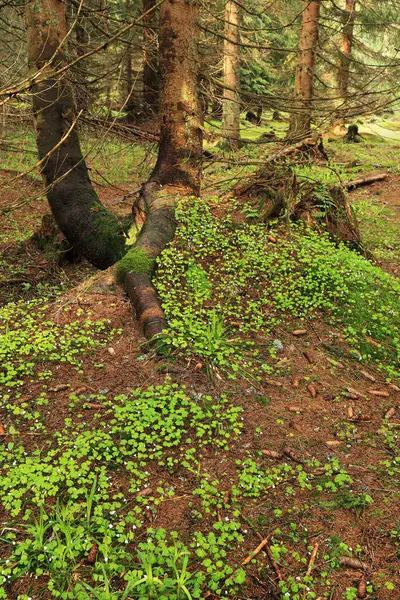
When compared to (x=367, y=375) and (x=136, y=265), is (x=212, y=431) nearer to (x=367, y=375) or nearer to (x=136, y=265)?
(x=367, y=375)

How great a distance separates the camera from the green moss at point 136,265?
5565 mm

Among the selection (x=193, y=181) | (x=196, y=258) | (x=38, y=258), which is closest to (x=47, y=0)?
(x=193, y=181)

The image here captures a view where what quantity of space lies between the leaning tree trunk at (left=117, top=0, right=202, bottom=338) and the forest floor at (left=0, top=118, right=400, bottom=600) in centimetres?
29

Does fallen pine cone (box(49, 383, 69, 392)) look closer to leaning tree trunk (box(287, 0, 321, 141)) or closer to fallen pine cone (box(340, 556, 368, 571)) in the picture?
fallen pine cone (box(340, 556, 368, 571))

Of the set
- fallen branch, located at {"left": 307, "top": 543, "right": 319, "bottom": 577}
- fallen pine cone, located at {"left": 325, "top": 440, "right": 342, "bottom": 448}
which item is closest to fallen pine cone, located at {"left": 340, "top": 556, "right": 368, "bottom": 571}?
fallen branch, located at {"left": 307, "top": 543, "right": 319, "bottom": 577}

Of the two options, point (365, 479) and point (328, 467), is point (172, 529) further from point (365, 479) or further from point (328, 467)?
point (365, 479)

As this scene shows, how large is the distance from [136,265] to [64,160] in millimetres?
2790

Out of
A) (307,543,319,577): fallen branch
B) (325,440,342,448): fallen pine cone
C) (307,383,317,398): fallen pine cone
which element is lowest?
(307,543,319,577): fallen branch

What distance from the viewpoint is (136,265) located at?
5.60 meters

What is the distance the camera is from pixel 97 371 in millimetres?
4609

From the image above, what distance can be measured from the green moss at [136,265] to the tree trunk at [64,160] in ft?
3.66

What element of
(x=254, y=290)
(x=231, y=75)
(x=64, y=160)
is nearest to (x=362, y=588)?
(x=254, y=290)

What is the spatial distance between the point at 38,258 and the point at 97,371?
14.7 feet

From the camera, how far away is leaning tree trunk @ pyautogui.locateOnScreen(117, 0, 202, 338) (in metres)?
6.09
